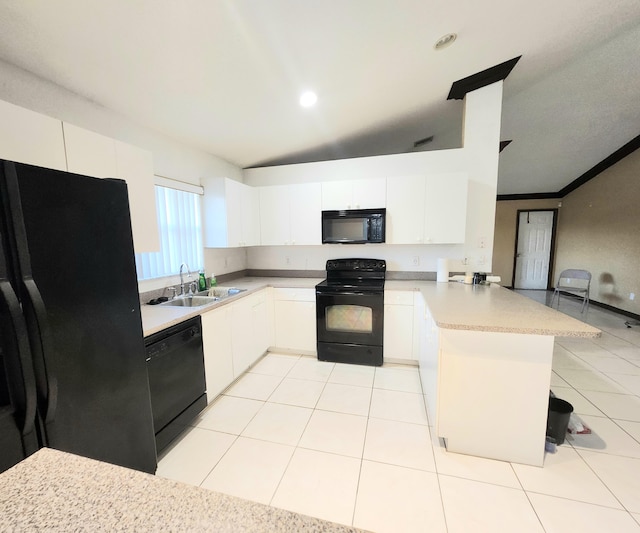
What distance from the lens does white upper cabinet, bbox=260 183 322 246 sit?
3197 millimetres

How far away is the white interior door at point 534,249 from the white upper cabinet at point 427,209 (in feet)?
17.0

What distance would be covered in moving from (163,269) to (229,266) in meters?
1.05

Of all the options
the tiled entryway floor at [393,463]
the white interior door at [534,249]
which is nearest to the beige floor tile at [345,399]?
the tiled entryway floor at [393,463]

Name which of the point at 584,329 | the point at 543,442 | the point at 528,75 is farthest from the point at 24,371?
the point at 528,75

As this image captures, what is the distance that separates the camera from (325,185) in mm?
3131

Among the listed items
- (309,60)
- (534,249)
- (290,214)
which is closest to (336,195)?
(290,214)

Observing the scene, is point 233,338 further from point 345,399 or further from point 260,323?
point 345,399

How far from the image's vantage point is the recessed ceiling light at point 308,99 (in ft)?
7.54

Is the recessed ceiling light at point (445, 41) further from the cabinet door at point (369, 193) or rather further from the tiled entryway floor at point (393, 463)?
the tiled entryway floor at point (393, 463)

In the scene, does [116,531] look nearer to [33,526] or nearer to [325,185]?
[33,526]

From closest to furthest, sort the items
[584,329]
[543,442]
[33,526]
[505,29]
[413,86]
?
1. [33,526]
2. [584,329]
3. [543,442]
4. [505,29]
5. [413,86]

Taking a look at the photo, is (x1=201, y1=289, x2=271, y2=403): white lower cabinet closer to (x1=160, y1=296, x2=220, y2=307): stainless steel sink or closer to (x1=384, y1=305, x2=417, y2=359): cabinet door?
(x1=160, y1=296, x2=220, y2=307): stainless steel sink

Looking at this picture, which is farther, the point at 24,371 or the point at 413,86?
the point at 413,86

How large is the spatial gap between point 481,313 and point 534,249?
6.46 metres
